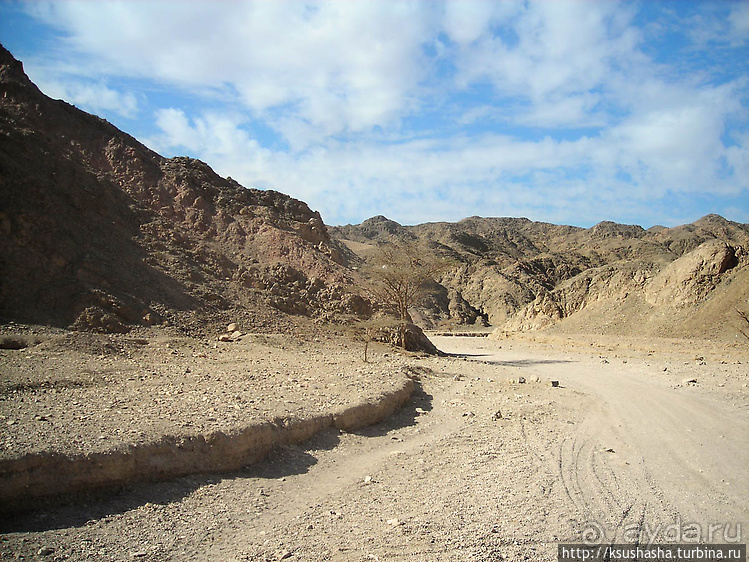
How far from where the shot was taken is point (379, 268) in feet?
69.6

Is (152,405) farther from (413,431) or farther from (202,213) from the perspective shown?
(202,213)

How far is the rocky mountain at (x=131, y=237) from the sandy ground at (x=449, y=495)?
436 cm

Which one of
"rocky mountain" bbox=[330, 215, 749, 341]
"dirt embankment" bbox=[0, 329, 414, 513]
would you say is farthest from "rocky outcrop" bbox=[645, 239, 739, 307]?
"dirt embankment" bbox=[0, 329, 414, 513]

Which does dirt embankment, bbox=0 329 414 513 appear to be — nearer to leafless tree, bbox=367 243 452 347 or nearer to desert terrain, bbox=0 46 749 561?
desert terrain, bbox=0 46 749 561

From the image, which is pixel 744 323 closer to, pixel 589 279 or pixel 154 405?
pixel 589 279

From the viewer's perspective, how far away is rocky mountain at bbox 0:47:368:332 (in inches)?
449

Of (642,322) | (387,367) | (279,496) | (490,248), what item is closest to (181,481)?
(279,496)

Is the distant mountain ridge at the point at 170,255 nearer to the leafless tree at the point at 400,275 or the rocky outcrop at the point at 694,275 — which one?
the rocky outcrop at the point at 694,275

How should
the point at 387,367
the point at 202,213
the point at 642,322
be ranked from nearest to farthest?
the point at 387,367 < the point at 202,213 < the point at 642,322

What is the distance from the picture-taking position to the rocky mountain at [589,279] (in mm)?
23344

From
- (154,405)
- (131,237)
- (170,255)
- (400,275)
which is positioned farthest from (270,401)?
Result: (400,275)

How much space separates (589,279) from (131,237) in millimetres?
25559

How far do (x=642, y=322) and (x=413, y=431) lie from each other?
20277 millimetres

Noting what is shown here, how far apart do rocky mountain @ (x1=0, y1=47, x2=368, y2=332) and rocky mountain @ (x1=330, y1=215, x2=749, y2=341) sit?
49.9 ft
